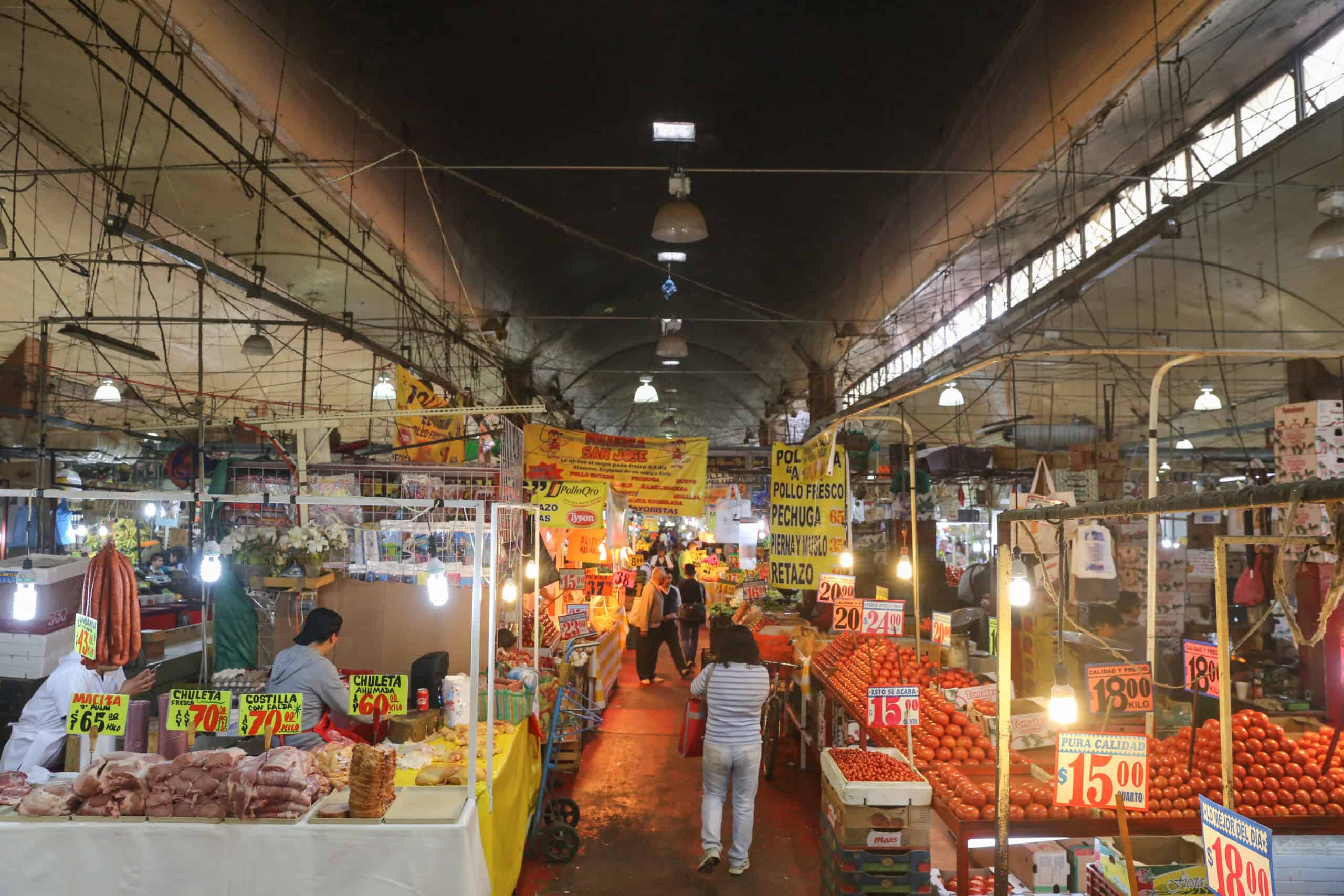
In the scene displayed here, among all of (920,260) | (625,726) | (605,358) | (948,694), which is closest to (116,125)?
(625,726)

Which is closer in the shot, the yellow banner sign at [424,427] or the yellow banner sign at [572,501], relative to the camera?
the yellow banner sign at [424,427]

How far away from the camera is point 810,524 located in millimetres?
9211

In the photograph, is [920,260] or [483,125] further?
[920,260]

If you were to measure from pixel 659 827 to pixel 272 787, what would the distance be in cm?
367

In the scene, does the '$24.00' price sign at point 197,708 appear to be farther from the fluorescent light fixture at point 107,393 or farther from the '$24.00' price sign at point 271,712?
the fluorescent light fixture at point 107,393

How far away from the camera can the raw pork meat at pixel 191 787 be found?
13.0 ft

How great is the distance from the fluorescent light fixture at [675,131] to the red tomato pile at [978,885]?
295 inches

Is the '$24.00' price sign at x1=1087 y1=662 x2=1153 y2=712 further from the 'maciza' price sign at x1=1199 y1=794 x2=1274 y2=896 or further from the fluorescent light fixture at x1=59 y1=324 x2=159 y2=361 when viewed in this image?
the fluorescent light fixture at x1=59 y1=324 x2=159 y2=361

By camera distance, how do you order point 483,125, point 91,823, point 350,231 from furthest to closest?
point 350,231 < point 483,125 < point 91,823

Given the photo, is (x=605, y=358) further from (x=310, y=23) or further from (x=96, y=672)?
(x=96, y=672)

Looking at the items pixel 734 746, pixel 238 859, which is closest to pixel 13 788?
pixel 238 859

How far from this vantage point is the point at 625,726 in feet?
32.5

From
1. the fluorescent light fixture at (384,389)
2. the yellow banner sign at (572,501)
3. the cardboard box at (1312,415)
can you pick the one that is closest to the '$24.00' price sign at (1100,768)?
the cardboard box at (1312,415)

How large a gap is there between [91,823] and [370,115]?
6.85m
